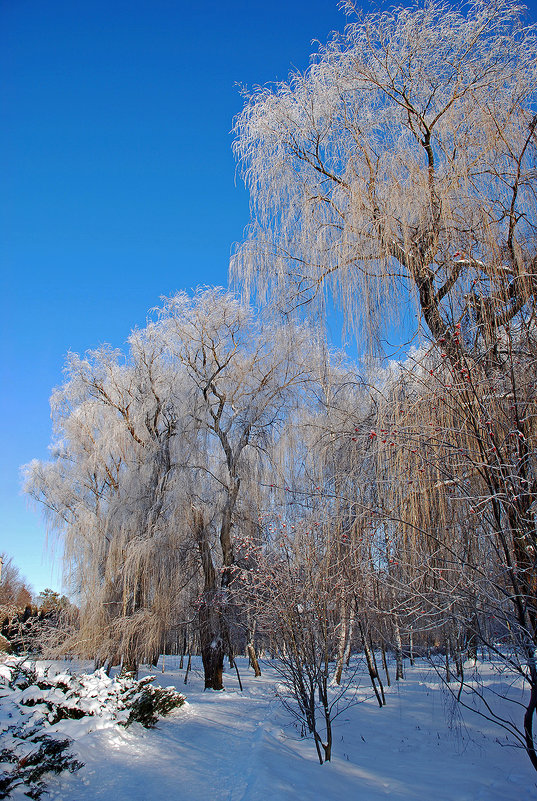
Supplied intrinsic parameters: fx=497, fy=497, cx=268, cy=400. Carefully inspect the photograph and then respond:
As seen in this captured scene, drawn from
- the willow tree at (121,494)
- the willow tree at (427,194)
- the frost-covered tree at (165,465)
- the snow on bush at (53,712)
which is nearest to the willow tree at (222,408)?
the frost-covered tree at (165,465)

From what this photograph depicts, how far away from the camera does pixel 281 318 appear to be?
15.6 feet

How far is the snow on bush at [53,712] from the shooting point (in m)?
3.66

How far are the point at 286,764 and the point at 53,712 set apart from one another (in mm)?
2383

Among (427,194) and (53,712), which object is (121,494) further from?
(427,194)

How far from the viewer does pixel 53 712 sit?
16.2 feet

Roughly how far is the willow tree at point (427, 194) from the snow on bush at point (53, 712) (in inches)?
135

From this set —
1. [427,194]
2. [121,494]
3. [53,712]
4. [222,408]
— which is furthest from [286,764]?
[222,408]

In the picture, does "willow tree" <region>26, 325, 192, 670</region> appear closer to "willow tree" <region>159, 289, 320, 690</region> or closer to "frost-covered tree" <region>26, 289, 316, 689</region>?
"frost-covered tree" <region>26, 289, 316, 689</region>

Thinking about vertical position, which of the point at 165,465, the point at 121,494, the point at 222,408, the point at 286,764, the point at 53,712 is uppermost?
the point at 222,408

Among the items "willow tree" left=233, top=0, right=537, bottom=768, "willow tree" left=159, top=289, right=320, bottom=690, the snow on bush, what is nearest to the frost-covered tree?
"willow tree" left=159, top=289, right=320, bottom=690

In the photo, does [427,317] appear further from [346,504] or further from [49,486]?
[49,486]

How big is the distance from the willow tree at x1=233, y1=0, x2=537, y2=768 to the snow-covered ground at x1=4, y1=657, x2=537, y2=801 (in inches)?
86.1

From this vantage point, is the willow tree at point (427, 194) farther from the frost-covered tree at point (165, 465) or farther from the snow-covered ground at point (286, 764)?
the frost-covered tree at point (165, 465)

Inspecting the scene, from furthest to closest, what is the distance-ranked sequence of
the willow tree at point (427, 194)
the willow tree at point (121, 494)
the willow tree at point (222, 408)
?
the willow tree at point (222, 408)
the willow tree at point (121, 494)
the willow tree at point (427, 194)
